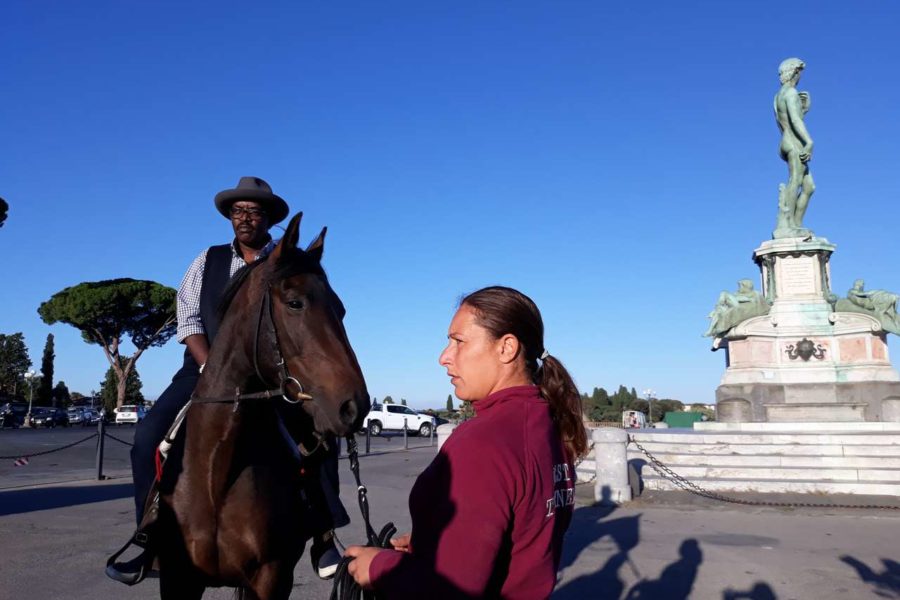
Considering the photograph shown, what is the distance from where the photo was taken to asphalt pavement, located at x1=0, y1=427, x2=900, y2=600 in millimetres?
5801

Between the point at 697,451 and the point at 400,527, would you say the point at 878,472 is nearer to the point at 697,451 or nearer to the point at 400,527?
the point at 697,451

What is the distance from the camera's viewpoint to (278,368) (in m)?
2.88

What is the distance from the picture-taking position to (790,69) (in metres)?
19.3

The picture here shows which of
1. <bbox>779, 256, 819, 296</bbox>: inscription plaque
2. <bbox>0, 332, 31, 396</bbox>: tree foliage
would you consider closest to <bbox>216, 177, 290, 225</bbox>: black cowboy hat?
<bbox>779, 256, 819, 296</bbox>: inscription plaque

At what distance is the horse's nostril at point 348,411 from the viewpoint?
251cm

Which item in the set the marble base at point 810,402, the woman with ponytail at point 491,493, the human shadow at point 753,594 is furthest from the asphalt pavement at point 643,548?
the marble base at point 810,402

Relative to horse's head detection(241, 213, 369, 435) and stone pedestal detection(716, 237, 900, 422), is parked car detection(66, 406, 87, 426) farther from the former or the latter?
horse's head detection(241, 213, 369, 435)

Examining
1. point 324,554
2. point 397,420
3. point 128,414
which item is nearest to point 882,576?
point 324,554

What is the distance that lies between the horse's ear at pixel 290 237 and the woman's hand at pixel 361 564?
5.32 feet

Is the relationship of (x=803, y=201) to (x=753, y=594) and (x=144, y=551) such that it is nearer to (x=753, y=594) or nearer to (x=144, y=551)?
(x=753, y=594)

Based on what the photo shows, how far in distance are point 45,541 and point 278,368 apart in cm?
632

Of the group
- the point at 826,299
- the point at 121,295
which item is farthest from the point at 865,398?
the point at 121,295

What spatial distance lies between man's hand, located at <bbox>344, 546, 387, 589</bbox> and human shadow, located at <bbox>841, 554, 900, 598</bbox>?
572cm

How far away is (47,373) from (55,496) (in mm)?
62223
